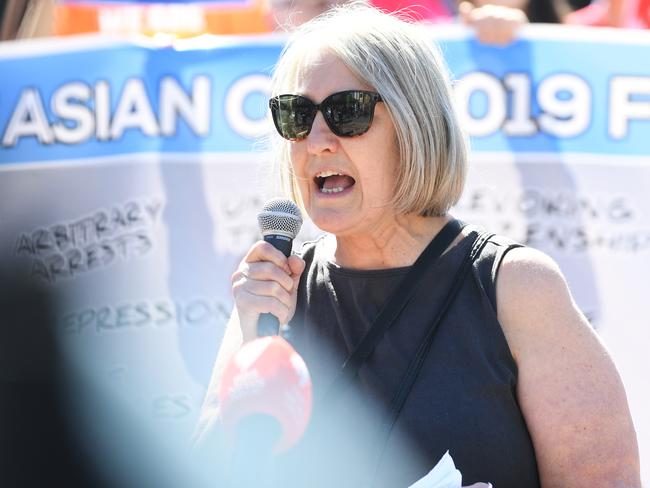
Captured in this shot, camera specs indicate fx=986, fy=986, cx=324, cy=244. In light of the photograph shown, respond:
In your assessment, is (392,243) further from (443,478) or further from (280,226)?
(443,478)

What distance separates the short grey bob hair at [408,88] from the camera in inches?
92.5

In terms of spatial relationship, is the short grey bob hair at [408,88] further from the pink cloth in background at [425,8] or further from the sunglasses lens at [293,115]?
the pink cloth in background at [425,8]

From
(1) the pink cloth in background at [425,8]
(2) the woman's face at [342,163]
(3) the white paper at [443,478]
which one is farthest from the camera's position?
(1) the pink cloth in background at [425,8]

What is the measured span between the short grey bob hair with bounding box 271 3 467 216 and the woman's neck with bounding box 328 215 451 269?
35 millimetres

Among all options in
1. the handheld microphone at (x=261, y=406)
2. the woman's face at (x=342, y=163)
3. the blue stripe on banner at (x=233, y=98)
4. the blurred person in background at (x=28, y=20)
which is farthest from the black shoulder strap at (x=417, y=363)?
the blurred person in background at (x=28, y=20)

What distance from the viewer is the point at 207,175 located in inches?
159

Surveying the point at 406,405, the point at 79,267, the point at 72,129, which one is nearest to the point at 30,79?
the point at 72,129

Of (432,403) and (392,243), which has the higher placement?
(392,243)

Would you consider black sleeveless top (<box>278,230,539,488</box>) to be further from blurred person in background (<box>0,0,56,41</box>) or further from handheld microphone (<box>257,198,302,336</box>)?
blurred person in background (<box>0,0,56,41</box>)

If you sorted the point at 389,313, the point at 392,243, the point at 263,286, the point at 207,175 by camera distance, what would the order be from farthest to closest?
the point at 207,175 < the point at 392,243 < the point at 389,313 < the point at 263,286

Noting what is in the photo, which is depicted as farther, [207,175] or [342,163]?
[207,175]

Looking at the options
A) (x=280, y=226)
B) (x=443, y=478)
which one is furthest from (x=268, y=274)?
(x=443, y=478)

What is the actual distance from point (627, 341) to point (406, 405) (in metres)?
1.87

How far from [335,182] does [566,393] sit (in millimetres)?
734
